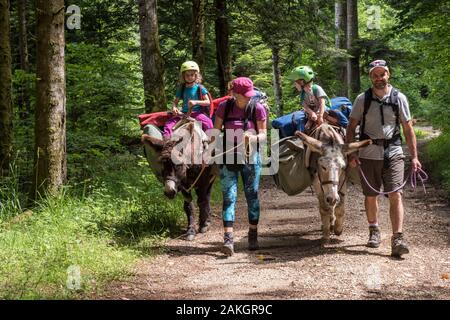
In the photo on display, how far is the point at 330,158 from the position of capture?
7.52 m

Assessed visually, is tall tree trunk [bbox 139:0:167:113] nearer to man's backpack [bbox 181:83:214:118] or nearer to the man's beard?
man's backpack [bbox 181:83:214:118]

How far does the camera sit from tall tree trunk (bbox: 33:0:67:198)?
8.49 meters

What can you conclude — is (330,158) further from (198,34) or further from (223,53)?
(223,53)

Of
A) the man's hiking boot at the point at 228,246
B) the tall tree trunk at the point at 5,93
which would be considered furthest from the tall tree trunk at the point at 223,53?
the man's hiking boot at the point at 228,246

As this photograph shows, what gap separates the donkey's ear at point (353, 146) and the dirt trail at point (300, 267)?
1399 mm

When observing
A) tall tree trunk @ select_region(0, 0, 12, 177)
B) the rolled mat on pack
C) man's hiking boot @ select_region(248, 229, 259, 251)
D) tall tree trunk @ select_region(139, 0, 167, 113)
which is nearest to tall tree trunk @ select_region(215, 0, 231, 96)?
tall tree trunk @ select_region(139, 0, 167, 113)

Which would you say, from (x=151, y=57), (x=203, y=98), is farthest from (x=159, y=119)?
(x=151, y=57)

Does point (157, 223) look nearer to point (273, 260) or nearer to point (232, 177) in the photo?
point (232, 177)

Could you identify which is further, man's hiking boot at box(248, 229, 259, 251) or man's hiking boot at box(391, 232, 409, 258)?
man's hiking boot at box(248, 229, 259, 251)

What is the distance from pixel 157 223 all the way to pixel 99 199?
47.0 inches

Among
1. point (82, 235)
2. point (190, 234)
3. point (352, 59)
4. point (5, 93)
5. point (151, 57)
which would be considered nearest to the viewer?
point (82, 235)

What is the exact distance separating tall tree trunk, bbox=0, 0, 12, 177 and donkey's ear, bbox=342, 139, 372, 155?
642 centimetres

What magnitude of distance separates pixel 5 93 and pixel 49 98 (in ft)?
9.36

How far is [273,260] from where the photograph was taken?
7.55 meters
